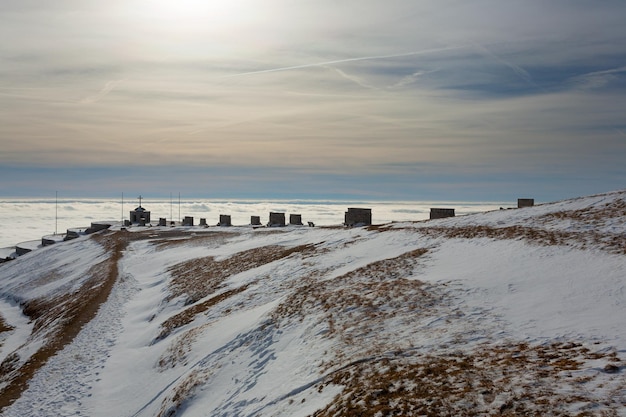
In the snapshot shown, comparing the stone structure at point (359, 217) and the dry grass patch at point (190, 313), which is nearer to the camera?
the dry grass patch at point (190, 313)

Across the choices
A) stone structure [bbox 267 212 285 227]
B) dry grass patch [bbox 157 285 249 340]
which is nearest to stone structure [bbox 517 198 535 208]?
dry grass patch [bbox 157 285 249 340]

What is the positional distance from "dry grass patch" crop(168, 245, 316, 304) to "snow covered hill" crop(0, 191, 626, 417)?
11.8 inches

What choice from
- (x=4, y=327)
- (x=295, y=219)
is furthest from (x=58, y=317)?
(x=295, y=219)

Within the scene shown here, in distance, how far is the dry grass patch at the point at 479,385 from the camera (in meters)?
9.05

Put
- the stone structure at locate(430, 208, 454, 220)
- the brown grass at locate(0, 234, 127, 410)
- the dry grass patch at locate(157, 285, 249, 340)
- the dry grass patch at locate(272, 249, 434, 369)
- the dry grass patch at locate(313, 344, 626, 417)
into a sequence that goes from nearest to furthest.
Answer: the dry grass patch at locate(313, 344, 626, 417) < the dry grass patch at locate(272, 249, 434, 369) < the brown grass at locate(0, 234, 127, 410) < the dry grass patch at locate(157, 285, 249, 340) < the stone structure at locate(430, 208, 454, 220)

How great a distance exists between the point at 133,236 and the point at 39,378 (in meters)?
56.4

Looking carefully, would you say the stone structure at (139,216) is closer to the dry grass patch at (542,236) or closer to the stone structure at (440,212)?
the stone structure at (440,212)

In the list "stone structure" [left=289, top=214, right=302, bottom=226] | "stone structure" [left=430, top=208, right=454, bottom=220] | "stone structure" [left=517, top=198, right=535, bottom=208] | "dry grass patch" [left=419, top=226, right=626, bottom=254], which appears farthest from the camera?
"stone structure" [left=289, top=214, right=302, bottom=226]

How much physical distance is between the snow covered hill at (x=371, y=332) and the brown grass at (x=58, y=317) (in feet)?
0.58

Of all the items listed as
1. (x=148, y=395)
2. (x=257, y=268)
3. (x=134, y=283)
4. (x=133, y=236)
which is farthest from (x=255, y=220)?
(x=148, y=395)

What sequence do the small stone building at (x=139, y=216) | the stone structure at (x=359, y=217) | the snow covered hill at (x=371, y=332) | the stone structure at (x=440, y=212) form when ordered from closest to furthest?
the snow covered hill at (x=371, y=332) < the stone structure at (x=440, y=212) < the stone structure at (x=359, y=217) < the small stone building at (x=139, y=216)

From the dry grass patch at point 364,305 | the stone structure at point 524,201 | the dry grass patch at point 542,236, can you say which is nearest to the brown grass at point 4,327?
the dry grass patch at point 364,305

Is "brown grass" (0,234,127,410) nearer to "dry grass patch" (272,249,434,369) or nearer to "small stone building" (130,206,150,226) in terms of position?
"dry grass patch" (272,249,434,369)

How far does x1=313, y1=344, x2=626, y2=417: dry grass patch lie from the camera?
905 cm
